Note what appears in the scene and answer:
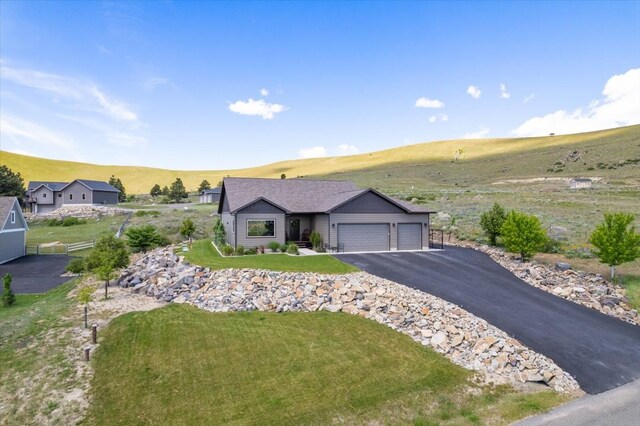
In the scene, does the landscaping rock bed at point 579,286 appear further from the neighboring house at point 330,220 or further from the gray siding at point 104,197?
the gray siding at point 104,197

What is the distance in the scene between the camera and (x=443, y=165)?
3875 inches

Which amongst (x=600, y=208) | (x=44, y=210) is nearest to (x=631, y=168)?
(x=600, y=208)

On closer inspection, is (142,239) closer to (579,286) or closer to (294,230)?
(294,230)

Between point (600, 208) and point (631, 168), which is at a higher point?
point (631, 168)

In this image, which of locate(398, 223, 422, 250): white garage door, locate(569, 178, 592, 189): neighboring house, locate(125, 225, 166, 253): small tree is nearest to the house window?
locate(125, 225, 166, 253): small tree

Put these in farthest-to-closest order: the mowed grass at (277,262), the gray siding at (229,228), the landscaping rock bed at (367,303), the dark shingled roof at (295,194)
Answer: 1. the dark shingled roof at (295,194)
2. the gray siding at (229,228)
3. the mowed grass at (277,262)
4. the landscaping rock bed at (367,303)

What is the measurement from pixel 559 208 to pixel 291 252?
31752 millimetres

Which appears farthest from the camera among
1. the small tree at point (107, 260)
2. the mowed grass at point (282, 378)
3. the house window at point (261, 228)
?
the house window at point (261, 228)

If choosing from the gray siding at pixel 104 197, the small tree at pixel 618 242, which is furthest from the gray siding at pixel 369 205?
the gray siding at pixel 104 197

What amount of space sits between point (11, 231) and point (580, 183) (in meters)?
72.9

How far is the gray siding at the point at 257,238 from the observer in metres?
23.5

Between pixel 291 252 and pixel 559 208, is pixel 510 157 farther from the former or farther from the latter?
pixel 291 252

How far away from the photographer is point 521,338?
11.7m

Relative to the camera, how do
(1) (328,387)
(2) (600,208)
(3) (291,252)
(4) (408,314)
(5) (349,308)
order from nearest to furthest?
(1) (328,387)
(4) (408,314)
(5) (349,308)
(3) (291,252)
(2) (600,208)
